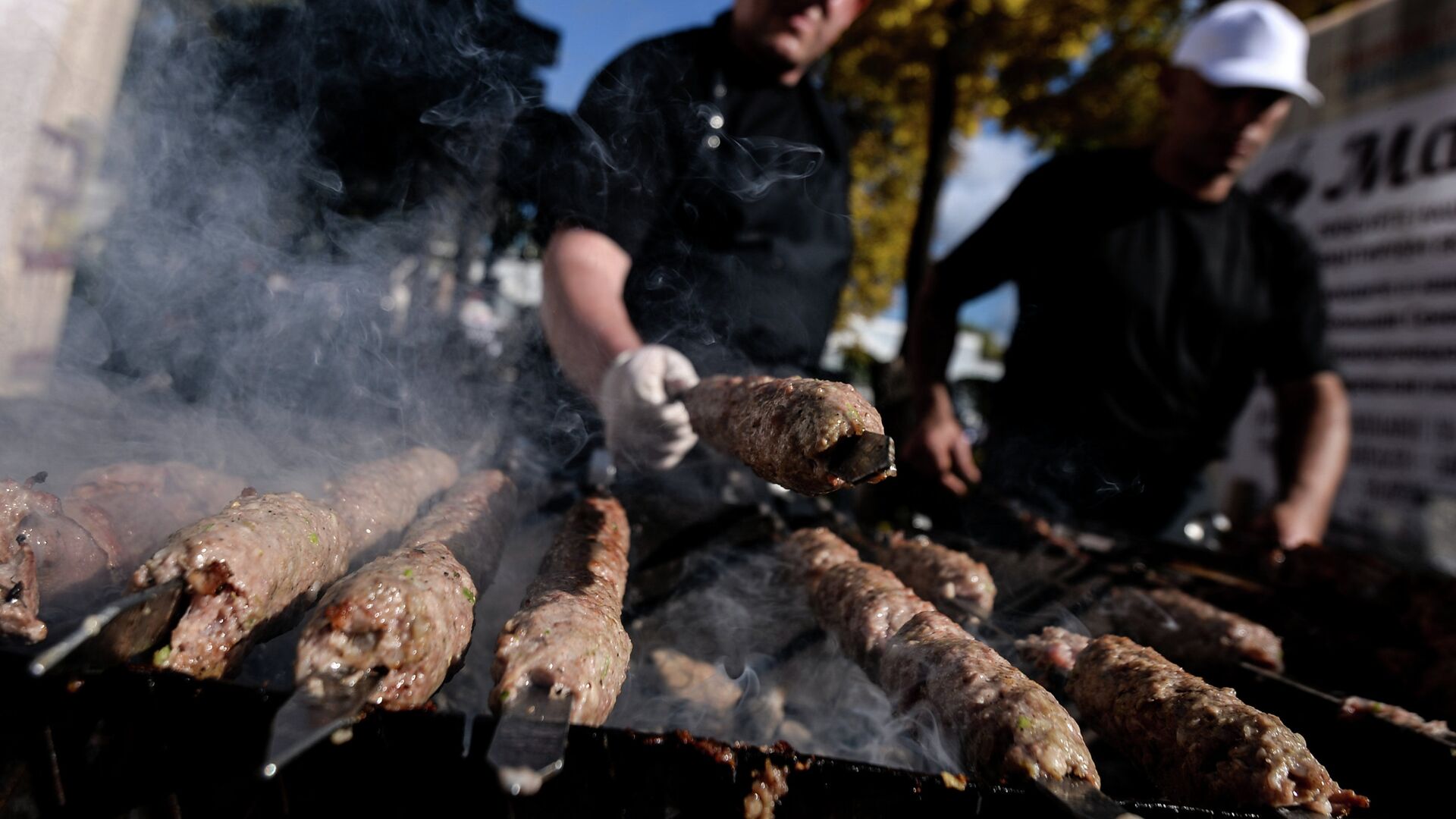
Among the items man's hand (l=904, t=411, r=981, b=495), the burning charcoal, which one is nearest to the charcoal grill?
the burning charcoal

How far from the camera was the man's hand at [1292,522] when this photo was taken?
4.36 meters

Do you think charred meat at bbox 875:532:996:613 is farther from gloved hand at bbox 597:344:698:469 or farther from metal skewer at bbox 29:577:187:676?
metal skewer at bbox 29:577:187:676

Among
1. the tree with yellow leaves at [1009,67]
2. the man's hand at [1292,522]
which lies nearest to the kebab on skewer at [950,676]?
the man's hand at [1292,522]

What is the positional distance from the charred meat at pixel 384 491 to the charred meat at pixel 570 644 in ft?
2.07

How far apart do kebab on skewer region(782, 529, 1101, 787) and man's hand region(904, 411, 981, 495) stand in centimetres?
188

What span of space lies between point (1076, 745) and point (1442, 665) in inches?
84.4

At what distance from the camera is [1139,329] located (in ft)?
15.2

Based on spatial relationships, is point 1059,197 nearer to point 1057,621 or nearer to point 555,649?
point 1057,621

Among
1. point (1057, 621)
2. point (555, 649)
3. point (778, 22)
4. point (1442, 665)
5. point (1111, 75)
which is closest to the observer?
point (555, 649)

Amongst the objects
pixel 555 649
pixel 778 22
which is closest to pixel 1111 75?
pixel 778 22

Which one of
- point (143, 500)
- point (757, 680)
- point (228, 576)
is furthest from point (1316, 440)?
point (143, 500)

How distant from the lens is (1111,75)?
9945 mm

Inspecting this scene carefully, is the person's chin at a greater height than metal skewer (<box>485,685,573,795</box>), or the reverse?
the person's chin

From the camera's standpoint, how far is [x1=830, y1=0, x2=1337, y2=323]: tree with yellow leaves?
923cm
